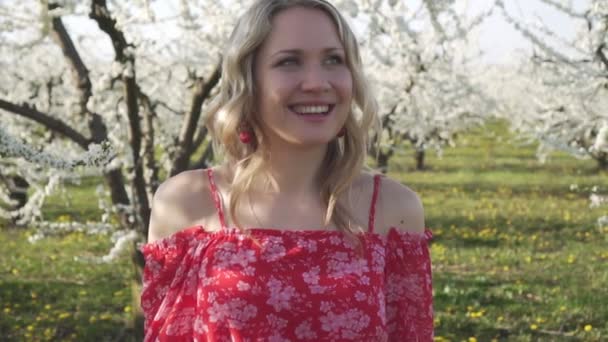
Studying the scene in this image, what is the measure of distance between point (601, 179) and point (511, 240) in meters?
7.79

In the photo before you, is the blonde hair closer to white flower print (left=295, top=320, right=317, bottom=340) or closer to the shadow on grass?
white flower print (left=295, top=320, right=317, bottom=340)

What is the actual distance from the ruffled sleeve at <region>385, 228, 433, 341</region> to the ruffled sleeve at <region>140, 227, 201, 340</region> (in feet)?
1.45

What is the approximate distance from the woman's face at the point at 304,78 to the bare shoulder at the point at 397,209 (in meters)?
0.23

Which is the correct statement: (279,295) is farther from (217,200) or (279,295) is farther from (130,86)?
(130,86)

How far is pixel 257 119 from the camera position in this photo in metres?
1.78

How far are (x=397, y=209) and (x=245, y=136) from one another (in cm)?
39

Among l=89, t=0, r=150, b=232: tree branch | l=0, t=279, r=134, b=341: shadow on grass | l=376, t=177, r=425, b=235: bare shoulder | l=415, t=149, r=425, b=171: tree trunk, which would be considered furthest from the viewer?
l=415, t=149, r=425, b=171: tree trunk

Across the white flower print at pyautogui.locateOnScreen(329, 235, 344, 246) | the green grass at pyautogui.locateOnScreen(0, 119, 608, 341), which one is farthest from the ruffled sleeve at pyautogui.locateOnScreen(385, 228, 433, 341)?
the green grass at pyautogui.locateOnScreen(0, 119, 608, 341)

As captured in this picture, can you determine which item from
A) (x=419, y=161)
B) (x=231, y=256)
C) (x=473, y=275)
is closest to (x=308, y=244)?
(x=231, y=256)

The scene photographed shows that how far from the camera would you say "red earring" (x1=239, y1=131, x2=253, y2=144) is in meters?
1.79

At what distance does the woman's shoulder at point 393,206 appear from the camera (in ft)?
5.93

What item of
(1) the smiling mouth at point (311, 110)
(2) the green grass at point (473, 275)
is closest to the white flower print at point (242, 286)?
(1) the smiling mouth at point (311, 110)

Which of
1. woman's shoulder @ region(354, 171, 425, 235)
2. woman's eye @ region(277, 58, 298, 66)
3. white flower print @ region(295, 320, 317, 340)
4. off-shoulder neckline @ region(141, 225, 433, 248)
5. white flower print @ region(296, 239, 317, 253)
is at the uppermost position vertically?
woman's eye @ region(277, 58, 298, 66)

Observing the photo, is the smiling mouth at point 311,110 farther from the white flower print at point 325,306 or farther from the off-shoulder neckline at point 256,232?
the white flower print at point 325,306
